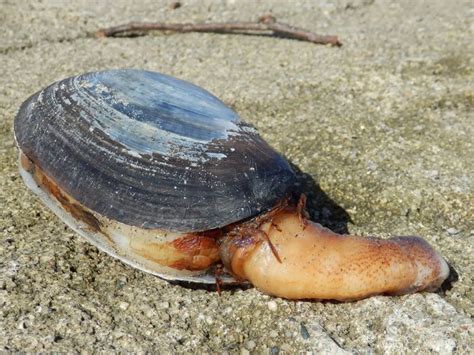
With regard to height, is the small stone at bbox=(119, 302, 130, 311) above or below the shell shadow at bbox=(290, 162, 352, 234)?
above

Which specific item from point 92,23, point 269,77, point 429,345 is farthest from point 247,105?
point 429,345

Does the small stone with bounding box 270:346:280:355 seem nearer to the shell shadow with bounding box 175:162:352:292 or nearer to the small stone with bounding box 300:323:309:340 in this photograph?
the small stone with bounding box 300:323:309:340

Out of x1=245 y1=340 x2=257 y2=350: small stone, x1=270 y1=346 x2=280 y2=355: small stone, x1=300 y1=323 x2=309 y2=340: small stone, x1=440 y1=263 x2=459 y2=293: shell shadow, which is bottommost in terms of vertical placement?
x1=245 y1=340 x2=257 y2=350: small stone

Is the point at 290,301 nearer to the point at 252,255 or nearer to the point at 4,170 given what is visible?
the point at 252,255

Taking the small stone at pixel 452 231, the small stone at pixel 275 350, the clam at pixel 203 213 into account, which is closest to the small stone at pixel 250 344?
the small stone at pixel 275 350

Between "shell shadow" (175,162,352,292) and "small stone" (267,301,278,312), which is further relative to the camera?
"shell shadow" (175,162,352,292)

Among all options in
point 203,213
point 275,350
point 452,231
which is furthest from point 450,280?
point 203,213

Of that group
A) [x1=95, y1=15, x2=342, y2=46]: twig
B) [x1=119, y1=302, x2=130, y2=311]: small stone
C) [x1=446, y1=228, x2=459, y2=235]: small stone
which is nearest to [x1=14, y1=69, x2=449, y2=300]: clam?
[x1=119, y1=302, x2=130, y2=311]: small stone

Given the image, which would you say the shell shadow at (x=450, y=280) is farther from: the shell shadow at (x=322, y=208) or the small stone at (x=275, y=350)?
the small stone at (x=275, y=350)
